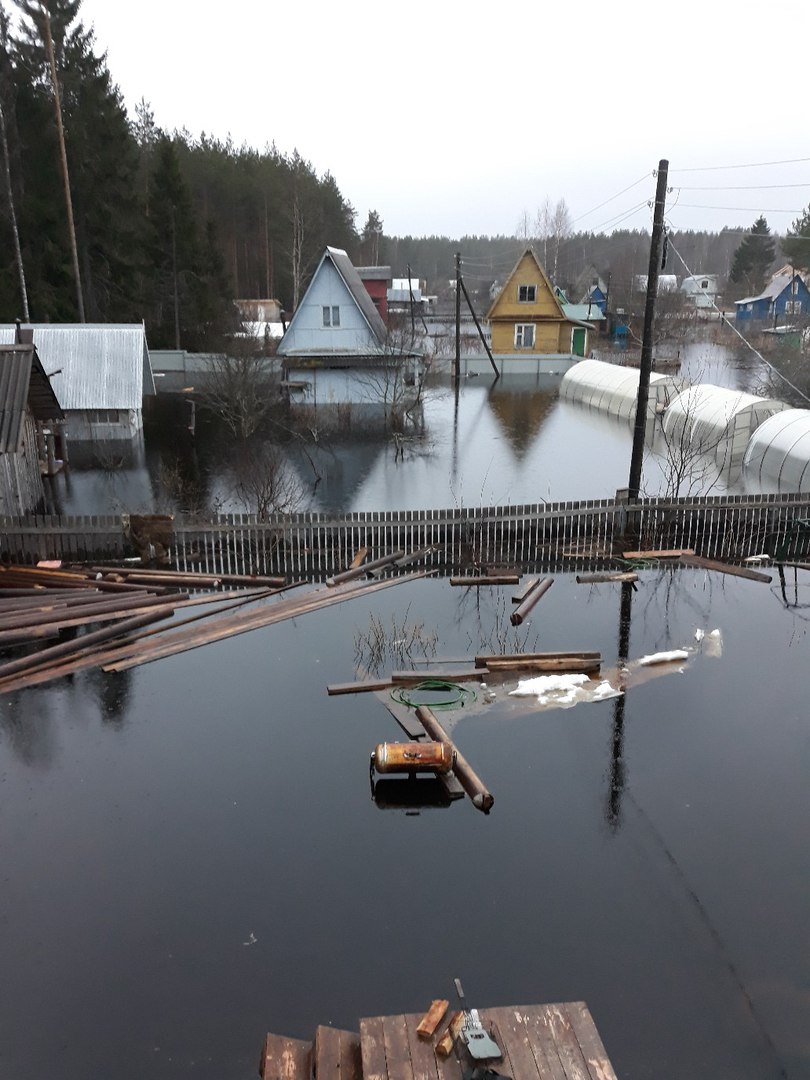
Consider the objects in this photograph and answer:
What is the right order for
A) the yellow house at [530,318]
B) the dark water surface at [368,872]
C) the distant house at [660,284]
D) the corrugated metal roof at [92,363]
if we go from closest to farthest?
the dark water surface at [368,872] < the corrugated metal roof at [92,363] < the yellow house at [530,318] < the distant house at [660,284]

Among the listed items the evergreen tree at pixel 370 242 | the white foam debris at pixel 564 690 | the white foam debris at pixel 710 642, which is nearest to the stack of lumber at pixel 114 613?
the white foam debris at pixel 564 690

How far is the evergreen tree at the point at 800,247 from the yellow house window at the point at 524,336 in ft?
89.6

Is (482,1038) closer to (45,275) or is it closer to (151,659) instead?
(151,659)

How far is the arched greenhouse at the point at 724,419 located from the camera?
24828 mm

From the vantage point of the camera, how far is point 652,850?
7.84 meters

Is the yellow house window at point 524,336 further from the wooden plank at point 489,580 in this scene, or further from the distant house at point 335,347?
the wooden plank at point 489,580

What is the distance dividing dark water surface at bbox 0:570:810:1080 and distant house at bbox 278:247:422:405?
23.8m

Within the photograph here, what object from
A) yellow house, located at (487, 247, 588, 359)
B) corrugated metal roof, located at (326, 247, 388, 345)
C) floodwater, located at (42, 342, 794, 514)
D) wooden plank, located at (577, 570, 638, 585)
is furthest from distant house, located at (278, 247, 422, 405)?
wooden plank, located at (577, 570, 638, 585)

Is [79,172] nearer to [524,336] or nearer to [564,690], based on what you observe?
[524,336]

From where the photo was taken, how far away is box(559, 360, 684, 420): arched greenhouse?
33000 mm

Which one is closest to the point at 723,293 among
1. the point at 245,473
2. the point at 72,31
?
the point at 72,31

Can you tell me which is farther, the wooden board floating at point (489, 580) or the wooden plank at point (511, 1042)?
the wooden board floating at point (489, 580)

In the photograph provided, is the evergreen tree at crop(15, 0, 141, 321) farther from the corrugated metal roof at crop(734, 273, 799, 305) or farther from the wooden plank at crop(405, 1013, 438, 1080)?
the corrugated metal roof at crop(734, 273, 799, 305)

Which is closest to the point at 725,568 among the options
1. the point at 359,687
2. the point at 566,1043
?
the point at 359,687
